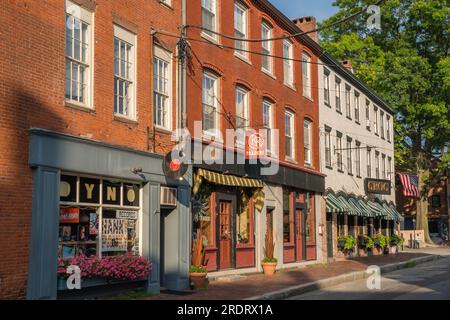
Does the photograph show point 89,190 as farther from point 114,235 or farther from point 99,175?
point 114,235

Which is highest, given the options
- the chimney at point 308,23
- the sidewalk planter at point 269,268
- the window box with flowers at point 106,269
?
the chimney at point 308,23

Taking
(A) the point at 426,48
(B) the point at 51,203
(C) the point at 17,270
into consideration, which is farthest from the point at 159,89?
(A) the point at 426,48

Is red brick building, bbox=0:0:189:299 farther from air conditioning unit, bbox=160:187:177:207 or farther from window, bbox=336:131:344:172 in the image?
window, bbox=336:131:344:172

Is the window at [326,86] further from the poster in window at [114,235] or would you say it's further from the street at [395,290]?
the poster in window at [114,235]

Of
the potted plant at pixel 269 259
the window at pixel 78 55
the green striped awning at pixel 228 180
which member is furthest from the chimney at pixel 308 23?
the window at pixel 78 55

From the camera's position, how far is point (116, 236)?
14.4 metres

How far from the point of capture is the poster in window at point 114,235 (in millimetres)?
14031

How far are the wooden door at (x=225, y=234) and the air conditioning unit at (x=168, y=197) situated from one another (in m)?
3.34

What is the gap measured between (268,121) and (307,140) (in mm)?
4257

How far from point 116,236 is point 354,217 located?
20.1m

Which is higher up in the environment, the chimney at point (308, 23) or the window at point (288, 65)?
the chimney at point (308, 23)

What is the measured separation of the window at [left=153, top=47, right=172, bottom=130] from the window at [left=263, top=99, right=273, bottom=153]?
6.33m

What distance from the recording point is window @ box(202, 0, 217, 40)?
1894cm
